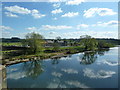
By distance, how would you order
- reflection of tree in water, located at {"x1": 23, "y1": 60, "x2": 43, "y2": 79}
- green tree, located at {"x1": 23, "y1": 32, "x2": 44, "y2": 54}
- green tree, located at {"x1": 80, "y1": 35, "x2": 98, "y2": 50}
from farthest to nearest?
green tree, located at {"x1": 80, "y1": 35, "x2": 98, "y2": 50}
green tree, located at {"x1": 23, "y1": 32, "x2": 44, "y2": 54}
reflection of tree in water, located at {"x1": 23, "y1": 60, "x2": 43, "y2": 79}

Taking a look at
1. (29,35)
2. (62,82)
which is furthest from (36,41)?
(62,82)

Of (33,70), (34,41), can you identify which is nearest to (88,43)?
(34,41)

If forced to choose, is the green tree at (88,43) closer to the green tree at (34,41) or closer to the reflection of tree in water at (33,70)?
the green tree at (34,41)

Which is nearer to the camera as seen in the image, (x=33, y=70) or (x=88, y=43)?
(x=33, y=70)

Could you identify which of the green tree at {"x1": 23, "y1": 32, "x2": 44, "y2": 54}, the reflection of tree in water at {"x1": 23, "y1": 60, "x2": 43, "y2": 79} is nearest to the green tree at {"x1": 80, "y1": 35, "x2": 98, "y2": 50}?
the green tree at {"x1": 23, "y1": 32, "x2": 44, "y2": 54}

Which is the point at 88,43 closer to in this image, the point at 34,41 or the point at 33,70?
the point at 34,41

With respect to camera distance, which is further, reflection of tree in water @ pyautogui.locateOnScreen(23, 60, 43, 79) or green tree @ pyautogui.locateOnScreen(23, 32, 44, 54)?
green tree @ pyautogui.locateOnScreen(23, 32, 44, 54)

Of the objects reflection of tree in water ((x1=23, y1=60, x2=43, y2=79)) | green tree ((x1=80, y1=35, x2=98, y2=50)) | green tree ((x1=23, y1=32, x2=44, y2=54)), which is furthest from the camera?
green tree ((x1=80, y1=35, x2=98, y2=50))

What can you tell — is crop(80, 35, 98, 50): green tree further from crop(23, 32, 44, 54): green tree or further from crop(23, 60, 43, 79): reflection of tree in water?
crop(23, 60, 43, 79): reflection of tree in water

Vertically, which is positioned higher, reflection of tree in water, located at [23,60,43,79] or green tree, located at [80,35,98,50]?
green tree, located at [80,35,98,50]

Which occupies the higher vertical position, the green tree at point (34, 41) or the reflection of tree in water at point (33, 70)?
the green tree at point (34, 41)

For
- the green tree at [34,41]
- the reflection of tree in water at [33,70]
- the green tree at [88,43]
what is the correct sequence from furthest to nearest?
the green tree at [88,43]
the green tree at [34,41]
the reflection of tree in water at [33,70]

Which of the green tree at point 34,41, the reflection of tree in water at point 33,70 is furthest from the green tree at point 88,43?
the reflection of tree in water at point 33,70

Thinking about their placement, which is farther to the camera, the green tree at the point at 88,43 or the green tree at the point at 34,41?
the green tree at the point at 88,43
